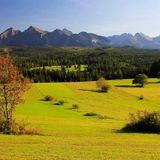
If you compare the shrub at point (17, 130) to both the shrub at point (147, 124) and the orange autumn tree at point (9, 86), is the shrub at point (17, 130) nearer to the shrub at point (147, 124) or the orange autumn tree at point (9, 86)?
the orange autumn tree at point (9, 86)

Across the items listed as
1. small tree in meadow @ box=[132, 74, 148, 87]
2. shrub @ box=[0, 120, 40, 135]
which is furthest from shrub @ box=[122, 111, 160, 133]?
small tree in meadow @ box=[132, 74, 148, 87]

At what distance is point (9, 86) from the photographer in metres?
34.3

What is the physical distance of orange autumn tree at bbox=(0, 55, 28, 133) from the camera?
111ft

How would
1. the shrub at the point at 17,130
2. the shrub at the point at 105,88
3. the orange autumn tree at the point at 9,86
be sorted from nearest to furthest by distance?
1. the shrub at the point at 17,130
2. the orange autumn tree at the point at 9,86
3. the shrub at the point at 105,88

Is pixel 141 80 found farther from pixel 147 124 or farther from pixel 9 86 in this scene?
pixel 9 86

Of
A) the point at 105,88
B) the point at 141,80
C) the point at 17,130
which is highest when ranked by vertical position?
the point at 17,130

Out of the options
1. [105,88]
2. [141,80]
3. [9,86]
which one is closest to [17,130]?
[9,86]

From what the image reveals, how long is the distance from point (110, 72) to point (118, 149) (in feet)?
536

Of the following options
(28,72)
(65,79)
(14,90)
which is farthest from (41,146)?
(28,72)

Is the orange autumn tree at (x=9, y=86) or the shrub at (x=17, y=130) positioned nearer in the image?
the shrub at (x=17, y=130)

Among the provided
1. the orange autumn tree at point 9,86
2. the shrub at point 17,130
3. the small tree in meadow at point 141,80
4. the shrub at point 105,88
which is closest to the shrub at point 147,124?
the shrub at point 17,130

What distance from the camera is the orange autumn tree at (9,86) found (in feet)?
111

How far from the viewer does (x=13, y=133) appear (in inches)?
1266

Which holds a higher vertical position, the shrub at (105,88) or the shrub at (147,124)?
the shrub at (147,124)
